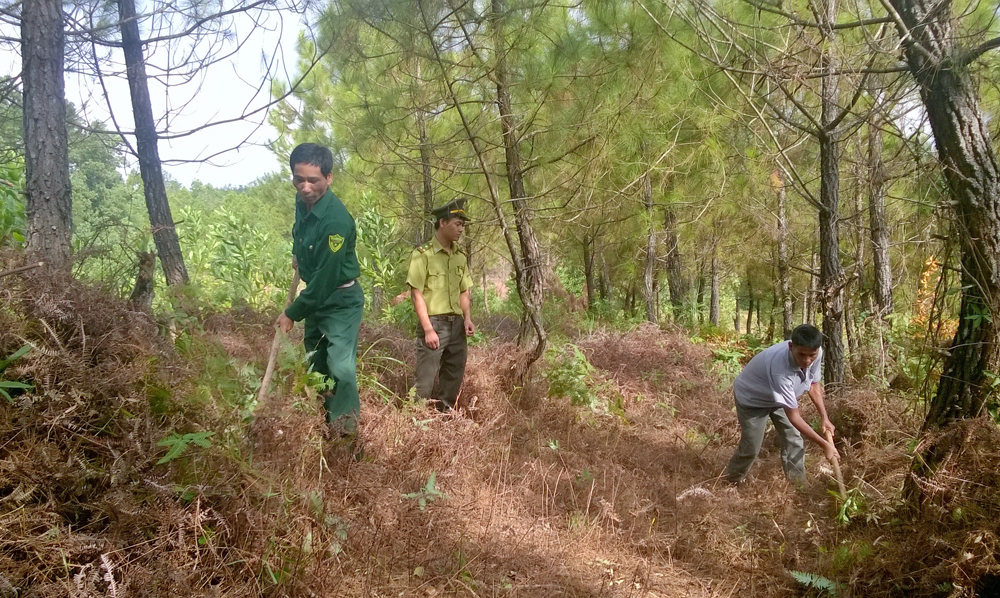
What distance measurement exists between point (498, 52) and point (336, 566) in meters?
4.37

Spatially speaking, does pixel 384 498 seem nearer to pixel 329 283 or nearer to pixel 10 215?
pixel 329 283

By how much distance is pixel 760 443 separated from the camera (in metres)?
3.93

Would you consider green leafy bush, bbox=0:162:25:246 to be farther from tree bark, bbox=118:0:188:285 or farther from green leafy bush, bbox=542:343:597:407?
green leafy bush, bbox=542:343:597:407

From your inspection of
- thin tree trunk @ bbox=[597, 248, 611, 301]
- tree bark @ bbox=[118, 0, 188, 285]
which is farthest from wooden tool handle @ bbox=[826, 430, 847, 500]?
thin tree trunk @ bbox=[597, 248, 611, 301]

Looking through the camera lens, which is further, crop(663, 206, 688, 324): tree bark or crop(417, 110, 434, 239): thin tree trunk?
crop(663, 206, 688, 324): tree bark

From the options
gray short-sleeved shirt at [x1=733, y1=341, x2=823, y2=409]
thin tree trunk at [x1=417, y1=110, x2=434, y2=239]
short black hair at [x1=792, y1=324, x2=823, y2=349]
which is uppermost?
thin tree trunk at [x1=417, y1=110, x2=434, y2=239]

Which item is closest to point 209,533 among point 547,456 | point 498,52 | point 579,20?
point 547,456

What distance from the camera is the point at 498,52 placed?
Result: 16.8 ft

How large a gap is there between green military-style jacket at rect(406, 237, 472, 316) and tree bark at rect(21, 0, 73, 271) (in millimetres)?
2173

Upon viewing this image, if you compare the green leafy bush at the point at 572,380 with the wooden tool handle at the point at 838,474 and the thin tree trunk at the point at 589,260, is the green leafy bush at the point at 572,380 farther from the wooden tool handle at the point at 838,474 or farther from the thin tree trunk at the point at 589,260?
the thin tree trunk at the point at 589,260

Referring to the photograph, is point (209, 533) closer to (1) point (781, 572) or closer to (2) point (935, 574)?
(1) point (781, 572)

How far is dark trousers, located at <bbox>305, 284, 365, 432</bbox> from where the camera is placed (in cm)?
326

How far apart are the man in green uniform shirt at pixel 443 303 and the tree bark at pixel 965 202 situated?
2.90m

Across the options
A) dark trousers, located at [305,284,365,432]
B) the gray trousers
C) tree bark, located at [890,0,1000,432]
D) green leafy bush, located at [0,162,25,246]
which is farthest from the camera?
the gray trousers
